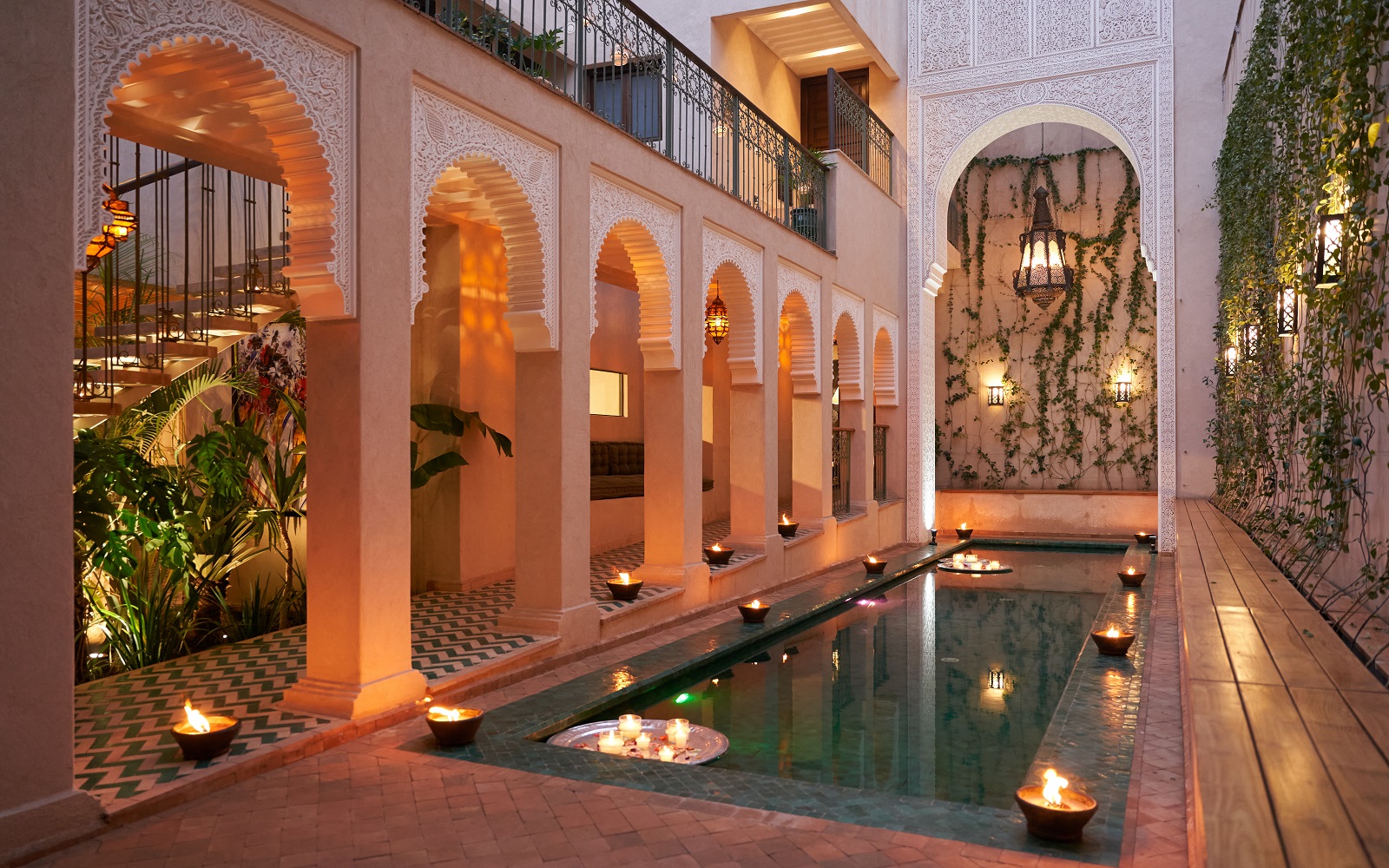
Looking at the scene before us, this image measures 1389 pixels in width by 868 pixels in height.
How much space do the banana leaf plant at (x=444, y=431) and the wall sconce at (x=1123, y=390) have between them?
37.8 feet

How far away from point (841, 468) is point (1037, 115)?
5.46 m

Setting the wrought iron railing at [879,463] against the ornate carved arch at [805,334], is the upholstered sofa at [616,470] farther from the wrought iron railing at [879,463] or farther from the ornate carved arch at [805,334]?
the wrought iron railing at [879,463]

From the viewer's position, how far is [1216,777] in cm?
249

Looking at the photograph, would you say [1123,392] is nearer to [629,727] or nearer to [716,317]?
[716,317]

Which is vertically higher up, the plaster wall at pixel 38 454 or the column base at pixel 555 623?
the plaster wall at pixel 38 454

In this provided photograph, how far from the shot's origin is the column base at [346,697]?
198 inches

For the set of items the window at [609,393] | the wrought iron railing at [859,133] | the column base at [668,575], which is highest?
the wrought iron railing at [859,133]

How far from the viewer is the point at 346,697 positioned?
5.05 meters

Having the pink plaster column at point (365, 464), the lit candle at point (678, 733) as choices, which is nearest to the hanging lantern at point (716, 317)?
the pink plaster column at point (365, 464)

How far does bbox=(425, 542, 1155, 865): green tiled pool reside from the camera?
13.4 feet

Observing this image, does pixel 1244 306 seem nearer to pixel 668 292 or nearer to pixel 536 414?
pixel 668 292

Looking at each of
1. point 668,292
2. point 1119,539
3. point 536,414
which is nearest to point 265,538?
point 536,414

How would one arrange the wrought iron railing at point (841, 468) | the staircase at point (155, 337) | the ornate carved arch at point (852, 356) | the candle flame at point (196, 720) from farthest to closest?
the wrought iron railing at point (841, 468) < the ornate carved arch at point (852, 356) < the staircase at point (155, 337) < the candle flame at point (196, 720)

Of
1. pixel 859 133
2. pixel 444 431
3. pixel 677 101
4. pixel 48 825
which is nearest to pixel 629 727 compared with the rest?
pixel 48 825
